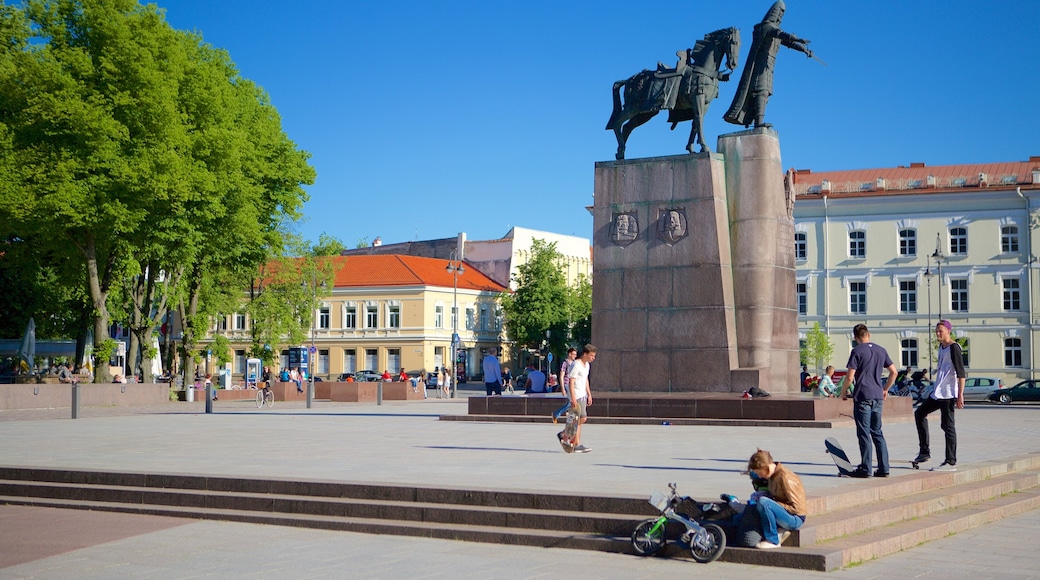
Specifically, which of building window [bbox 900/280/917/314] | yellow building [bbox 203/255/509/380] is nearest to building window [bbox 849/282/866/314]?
building window [bbox 900/280/917/314]

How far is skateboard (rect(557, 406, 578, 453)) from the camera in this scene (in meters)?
15.7

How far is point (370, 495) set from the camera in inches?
463

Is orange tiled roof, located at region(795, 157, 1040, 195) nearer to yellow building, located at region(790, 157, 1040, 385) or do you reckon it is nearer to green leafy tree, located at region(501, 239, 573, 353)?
yellow building, located at region(790, 157, 1040, 385)

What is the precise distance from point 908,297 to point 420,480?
59260mm

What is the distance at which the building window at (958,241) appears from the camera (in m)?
65.2

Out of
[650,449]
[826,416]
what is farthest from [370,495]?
[826,416]

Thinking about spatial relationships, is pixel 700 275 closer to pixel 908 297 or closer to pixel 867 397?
pixel 867 397

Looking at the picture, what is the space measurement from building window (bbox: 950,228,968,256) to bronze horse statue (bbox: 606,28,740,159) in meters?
46.4

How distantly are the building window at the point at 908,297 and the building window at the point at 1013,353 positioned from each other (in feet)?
18.3

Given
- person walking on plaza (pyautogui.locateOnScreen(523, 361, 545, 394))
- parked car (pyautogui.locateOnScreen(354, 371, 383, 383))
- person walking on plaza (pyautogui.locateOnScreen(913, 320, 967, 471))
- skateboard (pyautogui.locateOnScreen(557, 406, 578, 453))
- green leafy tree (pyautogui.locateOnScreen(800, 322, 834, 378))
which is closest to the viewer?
person walking on plaza (pyautogui.locateOnScreen(913, 320, 967, 471))

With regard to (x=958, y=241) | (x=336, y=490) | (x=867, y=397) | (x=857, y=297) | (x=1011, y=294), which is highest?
(x=958, y=241)

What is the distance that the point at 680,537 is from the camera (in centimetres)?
940

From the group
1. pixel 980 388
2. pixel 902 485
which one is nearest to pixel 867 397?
pixel 902 485

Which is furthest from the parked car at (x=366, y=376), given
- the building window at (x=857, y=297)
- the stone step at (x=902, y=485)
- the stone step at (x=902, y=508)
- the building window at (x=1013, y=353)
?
the stone step at (x=902, y=508)
